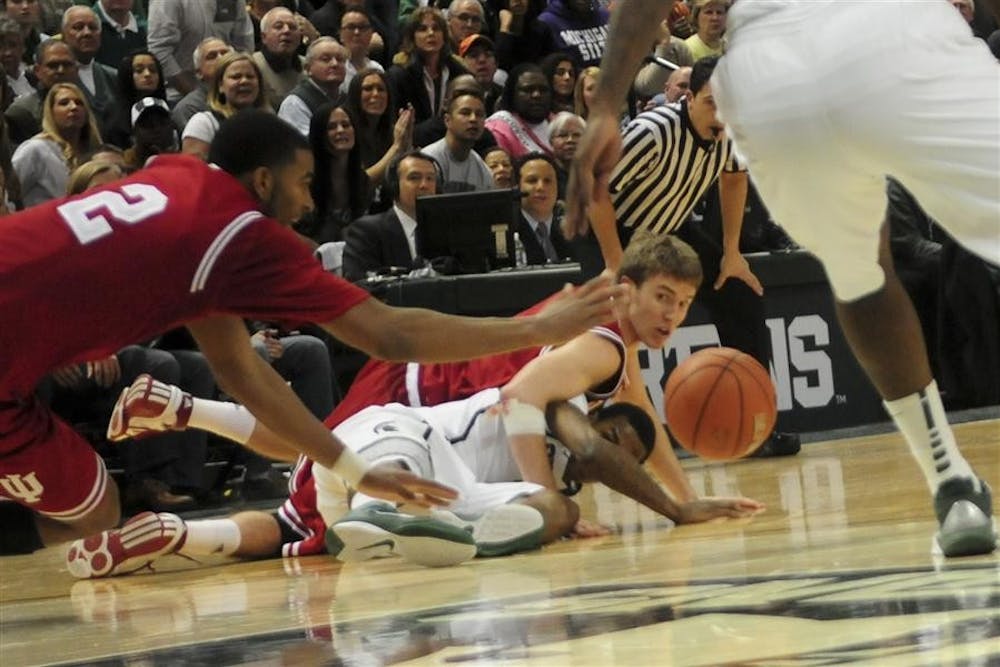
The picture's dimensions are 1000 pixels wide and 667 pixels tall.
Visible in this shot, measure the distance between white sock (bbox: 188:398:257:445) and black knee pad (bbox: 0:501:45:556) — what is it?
1185mm

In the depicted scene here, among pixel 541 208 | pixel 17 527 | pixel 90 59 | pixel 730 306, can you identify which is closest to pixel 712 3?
pixel 541 208

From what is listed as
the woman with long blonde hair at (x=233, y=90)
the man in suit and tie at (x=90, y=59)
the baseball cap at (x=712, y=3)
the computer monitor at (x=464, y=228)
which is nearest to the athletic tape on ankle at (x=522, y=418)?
the computer monitor at (x=464, y=228)

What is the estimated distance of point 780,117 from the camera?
384 centimetres

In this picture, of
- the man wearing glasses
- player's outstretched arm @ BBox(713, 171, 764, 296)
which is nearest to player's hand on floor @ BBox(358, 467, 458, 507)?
player's outstretched arm @ BBox(713, 171, 764, 296)

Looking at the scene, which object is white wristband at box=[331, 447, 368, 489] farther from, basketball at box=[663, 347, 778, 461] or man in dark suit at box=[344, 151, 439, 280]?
man in dark suit at box=[344, 151, 439, 280]

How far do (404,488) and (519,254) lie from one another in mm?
5543

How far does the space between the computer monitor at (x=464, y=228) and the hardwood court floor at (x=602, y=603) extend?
265 cm

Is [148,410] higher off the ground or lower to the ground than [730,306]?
higher

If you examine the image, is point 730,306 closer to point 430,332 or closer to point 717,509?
point 717,509

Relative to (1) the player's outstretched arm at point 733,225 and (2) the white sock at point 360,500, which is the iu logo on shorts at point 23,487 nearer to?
(2) the white sock at point 360,500

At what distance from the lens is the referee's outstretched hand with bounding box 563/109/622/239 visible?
144 inches

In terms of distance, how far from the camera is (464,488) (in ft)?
20.6

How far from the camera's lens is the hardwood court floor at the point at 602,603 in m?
3.22

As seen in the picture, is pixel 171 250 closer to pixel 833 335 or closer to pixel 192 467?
pixel 192 467
